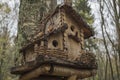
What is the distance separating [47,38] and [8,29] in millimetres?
9502

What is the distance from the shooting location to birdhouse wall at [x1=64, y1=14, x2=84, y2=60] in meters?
3.46

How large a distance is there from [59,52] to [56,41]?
307mm

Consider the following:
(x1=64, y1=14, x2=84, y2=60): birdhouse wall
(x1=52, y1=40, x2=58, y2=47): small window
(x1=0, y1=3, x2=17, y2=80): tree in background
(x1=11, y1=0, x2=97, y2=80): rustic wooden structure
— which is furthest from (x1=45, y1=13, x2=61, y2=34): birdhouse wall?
(x1=0, y1=3, x2=17, y2=80): tree in background

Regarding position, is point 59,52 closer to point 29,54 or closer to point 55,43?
point 55,43

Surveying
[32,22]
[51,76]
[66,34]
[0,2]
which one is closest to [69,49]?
[66,34]

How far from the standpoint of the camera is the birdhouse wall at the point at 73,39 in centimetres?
346

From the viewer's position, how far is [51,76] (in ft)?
11.0

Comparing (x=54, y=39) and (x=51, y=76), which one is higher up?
(x=54, y=39)

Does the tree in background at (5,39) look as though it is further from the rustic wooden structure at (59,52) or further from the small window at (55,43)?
the small window at (55,43)

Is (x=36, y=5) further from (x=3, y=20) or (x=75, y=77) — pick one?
Result: (x=3, y=20)

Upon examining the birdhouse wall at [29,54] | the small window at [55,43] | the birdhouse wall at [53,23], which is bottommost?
the birdhouse wall at [29,54]

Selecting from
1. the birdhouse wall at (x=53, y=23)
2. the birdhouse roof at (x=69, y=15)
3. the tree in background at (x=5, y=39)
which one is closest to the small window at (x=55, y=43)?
the birdhouse wall at (x=53, y=23)

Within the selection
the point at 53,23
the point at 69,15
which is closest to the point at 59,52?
the point at 53,23

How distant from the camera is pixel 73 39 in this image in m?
3.71
